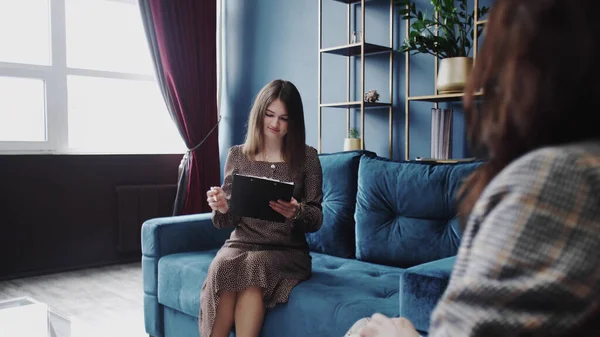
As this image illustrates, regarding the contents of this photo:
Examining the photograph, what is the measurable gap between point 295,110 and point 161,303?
104 cm

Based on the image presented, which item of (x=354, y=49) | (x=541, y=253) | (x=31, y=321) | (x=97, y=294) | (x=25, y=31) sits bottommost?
(x=97, y=294)

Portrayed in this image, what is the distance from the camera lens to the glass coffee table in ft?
5.73

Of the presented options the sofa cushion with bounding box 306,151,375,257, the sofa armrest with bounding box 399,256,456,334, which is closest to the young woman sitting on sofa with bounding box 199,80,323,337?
the sofa cushion with bounding box 306,151,375,257

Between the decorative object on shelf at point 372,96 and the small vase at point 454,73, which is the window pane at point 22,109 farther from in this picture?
the small vase at point 454,73

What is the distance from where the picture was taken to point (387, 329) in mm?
849

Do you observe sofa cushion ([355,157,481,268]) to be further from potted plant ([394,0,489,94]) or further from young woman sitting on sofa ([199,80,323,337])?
potted plant ([394,0,489,94])

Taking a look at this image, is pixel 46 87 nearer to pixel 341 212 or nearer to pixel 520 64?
pixel 341 212

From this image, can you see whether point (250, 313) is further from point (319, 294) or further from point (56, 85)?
point (56, 85)

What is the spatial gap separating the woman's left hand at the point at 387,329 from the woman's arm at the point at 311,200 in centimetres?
120

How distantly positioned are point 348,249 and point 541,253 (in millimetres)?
1988

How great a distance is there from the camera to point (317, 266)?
2.29 m

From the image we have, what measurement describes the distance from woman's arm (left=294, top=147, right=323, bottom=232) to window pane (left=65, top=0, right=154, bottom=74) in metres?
2.59

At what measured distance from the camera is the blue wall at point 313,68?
11.1 feet

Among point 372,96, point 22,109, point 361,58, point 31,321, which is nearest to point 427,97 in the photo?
point 372,96
